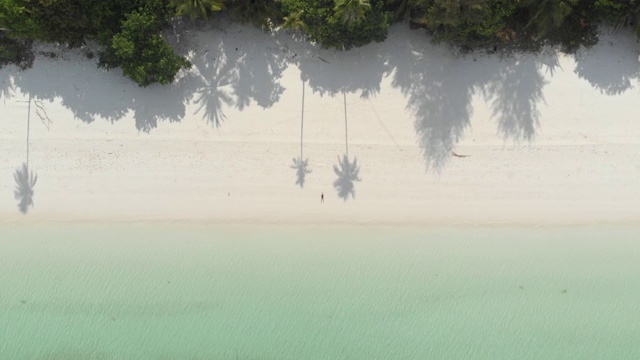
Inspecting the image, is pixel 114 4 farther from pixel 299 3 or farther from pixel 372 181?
pixel 372 181

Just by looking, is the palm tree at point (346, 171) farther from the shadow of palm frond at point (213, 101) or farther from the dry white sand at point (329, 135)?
the shadow of palm frond at point (213, 101)

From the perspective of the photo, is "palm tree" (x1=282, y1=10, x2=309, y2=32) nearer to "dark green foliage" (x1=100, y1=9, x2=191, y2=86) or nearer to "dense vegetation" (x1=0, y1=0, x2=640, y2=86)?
"dense vegetation" (x1=0, y1=0, x2=640, y2=86)

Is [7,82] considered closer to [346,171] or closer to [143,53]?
[143,53]

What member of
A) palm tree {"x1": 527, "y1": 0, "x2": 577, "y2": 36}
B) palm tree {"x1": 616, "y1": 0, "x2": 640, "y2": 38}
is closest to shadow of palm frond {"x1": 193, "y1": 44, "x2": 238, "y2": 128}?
palm tree {"x1": 527, "y1": 0, "x2": 577, "y2": 36}

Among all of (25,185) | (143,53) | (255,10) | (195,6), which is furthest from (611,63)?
(25,185)

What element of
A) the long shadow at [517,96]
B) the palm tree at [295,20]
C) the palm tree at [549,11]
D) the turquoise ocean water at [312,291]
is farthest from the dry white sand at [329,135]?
the palm tree at [295,20]
